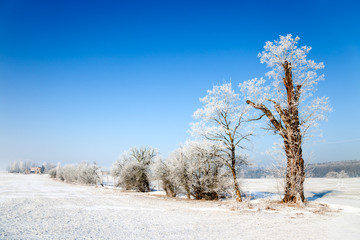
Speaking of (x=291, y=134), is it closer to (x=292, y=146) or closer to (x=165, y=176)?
(x=292, y=146)

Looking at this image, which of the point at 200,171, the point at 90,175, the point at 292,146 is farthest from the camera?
the point at 90,175

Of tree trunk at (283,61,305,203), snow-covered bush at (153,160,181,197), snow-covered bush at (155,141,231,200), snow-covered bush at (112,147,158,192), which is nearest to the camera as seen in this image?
tree trunk at (283,61,305,203)

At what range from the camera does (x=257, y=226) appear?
30.1ft

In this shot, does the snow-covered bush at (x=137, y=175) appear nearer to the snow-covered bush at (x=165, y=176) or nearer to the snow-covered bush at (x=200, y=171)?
the snow-covered bush at (x=165, y=176)

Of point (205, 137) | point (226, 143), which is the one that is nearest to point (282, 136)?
point (226, 143)

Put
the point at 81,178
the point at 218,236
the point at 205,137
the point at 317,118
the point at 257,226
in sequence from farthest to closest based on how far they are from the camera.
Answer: the point at 81,178, the point at 205,137, the point at 317,118, the point at 257,226, the point at 218,236

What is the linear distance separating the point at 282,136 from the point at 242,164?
4377 mm

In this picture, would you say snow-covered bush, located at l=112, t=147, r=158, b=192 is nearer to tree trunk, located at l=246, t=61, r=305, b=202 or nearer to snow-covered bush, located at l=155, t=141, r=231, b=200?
snow-covered bush, located at l=155, t=141, r=231, b=200

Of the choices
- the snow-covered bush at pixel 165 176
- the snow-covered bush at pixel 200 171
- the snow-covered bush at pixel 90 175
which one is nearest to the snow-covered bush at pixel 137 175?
the snow-covered bush at pixel 165 176

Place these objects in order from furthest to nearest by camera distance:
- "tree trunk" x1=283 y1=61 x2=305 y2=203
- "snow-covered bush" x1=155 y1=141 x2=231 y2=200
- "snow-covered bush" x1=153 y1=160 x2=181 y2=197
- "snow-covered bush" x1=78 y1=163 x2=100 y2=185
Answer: "snow-covered bush" x1=78 y1=163 x2=100 y2=185 → "snow-covered bush" x1=153 y1=160 x2=181 y2=197 → "snow-covered bush" x1=155 y1=141 x2=231 y2=200 → "tree trunk" x1=283 y1=61 x2=305 y2=203

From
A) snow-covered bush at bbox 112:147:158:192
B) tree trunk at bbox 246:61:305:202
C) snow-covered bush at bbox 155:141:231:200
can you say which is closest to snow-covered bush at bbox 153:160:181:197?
snow-covered bush at bbox 155:141:231:200

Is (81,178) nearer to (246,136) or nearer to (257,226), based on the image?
(246,136)

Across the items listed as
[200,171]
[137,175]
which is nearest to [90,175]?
[137,175]

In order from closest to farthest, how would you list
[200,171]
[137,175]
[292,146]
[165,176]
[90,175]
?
[292,146] < [200,171] < [165,176] < [137,175] < [90,175]
